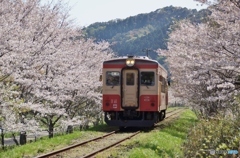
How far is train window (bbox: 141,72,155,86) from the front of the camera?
16.4m

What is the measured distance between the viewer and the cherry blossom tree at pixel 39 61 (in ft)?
38.5

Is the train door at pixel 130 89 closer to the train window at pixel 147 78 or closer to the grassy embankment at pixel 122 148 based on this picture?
the train window at pixel 147 78

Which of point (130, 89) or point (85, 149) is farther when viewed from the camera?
point (130, 89)

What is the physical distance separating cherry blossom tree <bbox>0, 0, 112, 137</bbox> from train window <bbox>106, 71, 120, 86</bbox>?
6.87 feet

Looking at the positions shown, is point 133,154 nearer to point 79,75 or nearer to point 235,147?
point 235,147

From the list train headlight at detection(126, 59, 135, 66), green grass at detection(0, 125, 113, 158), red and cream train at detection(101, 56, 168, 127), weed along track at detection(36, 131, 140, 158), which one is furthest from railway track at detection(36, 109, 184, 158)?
train headlight at detection(126, 59, 135, 66)

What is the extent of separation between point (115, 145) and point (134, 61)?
217 inches

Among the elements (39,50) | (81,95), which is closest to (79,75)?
(81,95)

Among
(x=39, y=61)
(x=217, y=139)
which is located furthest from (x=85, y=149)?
(x=39, y=61)

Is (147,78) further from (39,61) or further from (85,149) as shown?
(85,149)

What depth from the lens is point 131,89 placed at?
1650 cm

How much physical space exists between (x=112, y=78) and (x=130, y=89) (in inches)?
36.6

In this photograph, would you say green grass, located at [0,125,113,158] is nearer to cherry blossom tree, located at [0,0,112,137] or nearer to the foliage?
cherry blossom tree, located at [0,0,112,137]


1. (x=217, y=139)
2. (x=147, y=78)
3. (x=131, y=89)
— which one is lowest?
(x=217, y=139)
